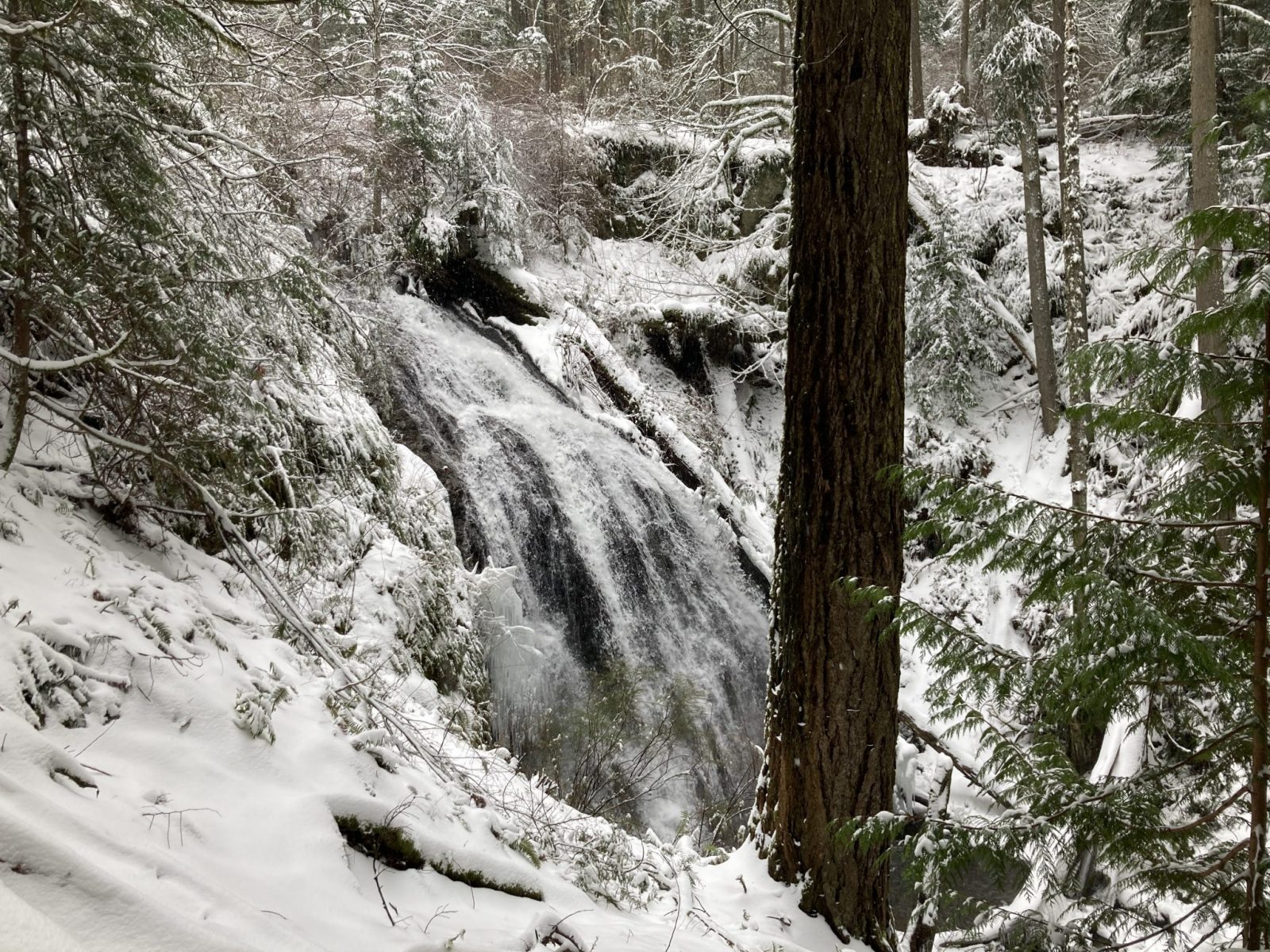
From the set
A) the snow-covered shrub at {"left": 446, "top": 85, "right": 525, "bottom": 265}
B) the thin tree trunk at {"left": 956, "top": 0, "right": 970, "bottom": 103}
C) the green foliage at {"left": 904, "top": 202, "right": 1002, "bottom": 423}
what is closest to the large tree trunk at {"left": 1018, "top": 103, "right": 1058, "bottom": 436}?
the green foliage at {"left": 904, "top": 202, "right": 1002, "bottom": 423}

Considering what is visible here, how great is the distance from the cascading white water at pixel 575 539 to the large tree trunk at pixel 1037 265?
605 centimetres

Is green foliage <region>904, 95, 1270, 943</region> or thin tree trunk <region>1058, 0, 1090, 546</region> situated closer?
green foliage <region>904, 95, 1270, 943</region>

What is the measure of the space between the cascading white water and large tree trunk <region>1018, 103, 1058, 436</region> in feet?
19.9

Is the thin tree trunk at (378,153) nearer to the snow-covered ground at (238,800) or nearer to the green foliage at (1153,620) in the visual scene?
the snow-covered ground at (238,800)

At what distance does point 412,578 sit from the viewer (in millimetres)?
5680

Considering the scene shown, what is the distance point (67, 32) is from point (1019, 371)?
14104 millimetres

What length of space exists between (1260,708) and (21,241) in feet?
14.1

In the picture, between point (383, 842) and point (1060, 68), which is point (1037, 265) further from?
point (383, 842)

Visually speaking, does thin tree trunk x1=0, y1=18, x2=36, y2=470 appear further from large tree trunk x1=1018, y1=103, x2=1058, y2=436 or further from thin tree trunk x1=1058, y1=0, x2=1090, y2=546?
large tree trunk x1=1018, y1=103, x2=1058, y2=436

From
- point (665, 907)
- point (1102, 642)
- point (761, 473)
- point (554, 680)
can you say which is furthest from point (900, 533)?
point (761, 473)

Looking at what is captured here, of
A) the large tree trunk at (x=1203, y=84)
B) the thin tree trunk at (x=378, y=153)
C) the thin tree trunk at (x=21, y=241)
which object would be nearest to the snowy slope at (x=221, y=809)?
the thin tree trunk at (x=21, y=241)

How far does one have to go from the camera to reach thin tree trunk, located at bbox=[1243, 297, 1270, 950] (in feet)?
6.10

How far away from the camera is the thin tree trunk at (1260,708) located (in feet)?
6.10

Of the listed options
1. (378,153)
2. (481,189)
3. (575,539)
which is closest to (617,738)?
(575,539)
